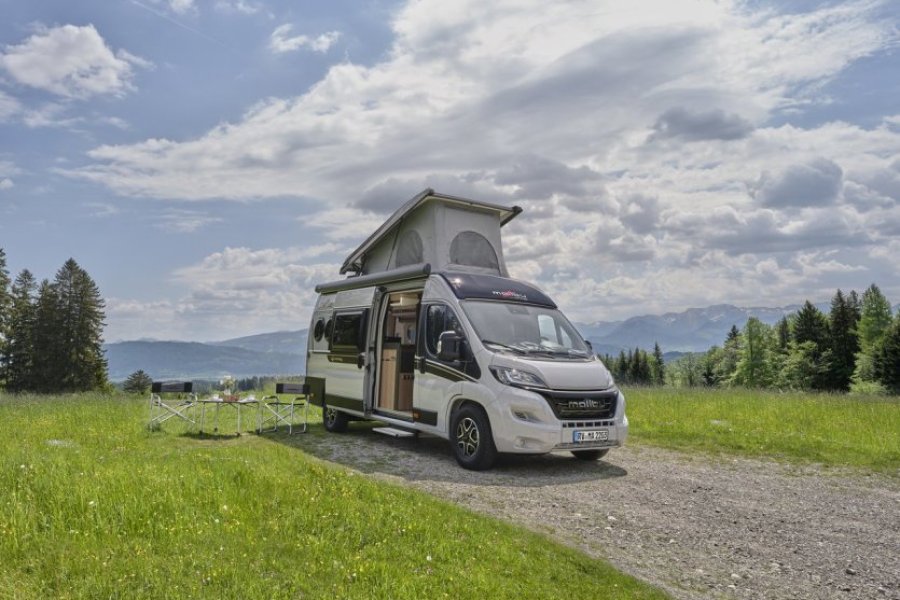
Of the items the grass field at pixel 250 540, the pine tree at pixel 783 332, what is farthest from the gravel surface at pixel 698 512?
the pine tree at pixel 783 332

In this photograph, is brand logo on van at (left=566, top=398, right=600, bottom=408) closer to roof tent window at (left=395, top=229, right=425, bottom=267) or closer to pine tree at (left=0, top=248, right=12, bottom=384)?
roof tent window at (left=395, top=229, right=425, bottom=267)

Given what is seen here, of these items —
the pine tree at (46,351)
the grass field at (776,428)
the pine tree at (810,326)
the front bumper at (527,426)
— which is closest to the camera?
the front bumper at (527,426)

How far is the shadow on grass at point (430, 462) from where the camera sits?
8938mm

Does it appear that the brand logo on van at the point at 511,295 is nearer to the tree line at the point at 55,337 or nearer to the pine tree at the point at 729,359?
the tree line at the point at 55,337

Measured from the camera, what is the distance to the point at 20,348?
51344mm

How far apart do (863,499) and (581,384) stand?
12.8 feet

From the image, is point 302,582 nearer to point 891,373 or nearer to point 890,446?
point 890,446

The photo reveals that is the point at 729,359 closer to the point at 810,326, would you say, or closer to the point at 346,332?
the point at 810,326

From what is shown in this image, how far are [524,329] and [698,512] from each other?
3849 millimetres

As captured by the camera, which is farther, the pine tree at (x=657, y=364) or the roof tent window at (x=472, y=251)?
the pine tree at (x=657, y=364)

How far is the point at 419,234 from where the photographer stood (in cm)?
1258

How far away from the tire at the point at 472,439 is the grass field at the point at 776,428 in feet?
→ 16.6

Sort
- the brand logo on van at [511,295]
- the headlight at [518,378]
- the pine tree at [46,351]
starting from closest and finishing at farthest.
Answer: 1. the headlight at [518,378]
2. the brand logo on van at [511,295]
3. the pine tree at [46,351]

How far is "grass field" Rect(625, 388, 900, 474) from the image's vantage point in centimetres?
1162
